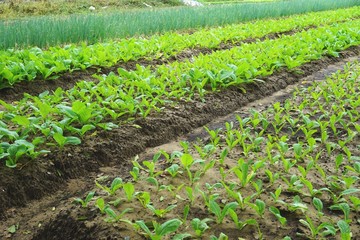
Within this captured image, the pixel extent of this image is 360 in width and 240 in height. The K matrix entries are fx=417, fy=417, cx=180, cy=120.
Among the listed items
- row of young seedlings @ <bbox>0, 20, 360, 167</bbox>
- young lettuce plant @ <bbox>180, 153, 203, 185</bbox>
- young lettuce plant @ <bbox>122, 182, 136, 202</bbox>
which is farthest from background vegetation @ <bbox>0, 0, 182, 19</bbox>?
young lettuce plant @ <bbox>122, 182, 136, 202</bbox>

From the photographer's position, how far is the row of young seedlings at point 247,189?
2.42 meters

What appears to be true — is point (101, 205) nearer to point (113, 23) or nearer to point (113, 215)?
point (113, 215)

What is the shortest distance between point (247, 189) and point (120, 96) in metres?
2.09

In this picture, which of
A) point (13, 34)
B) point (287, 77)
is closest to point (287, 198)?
point (287, 77)

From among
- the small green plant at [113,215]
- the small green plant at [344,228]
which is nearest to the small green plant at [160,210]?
the small green plant at [113,215]

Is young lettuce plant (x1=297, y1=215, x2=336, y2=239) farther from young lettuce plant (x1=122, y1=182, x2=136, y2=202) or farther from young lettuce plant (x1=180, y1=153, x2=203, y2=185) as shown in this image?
young lettuce plant (x1=122, y1=182, x2=136, y2=202)

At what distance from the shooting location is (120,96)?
4449 mm

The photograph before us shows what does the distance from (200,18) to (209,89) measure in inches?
250

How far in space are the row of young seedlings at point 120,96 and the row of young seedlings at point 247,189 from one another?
76 centimetres

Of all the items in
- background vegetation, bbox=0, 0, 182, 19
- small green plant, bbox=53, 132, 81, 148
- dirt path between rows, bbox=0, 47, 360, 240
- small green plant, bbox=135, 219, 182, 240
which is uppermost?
background vegetation, bbox=0, 0, 182, 19

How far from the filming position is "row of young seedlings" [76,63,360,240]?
242cm

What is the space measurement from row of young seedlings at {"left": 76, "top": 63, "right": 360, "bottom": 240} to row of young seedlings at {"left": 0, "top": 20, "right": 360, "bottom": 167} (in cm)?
76

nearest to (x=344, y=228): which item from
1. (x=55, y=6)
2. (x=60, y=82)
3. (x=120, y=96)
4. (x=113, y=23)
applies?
(x=120, y=96)

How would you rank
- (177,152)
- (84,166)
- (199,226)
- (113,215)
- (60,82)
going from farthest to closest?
(60,82) → (84,166) → (177,152) → (113,215) → (199,226)
